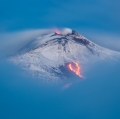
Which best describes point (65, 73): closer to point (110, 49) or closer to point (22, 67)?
point (22, 67)

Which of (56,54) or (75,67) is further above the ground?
(56,54)

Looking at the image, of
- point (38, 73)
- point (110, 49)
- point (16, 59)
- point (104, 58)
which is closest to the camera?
point (38, 73)

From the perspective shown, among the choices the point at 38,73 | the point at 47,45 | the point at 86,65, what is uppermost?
the point at 47,45

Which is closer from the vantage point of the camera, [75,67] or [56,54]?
[75,67]

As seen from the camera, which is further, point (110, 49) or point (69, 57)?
point (110, 49)

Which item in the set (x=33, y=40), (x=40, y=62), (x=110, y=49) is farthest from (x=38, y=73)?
(x=110, y=49)

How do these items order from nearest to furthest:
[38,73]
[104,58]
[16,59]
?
1. [38,73]
2. [16,59]
3. [104,58]

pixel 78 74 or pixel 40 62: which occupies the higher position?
pixel 40 62
